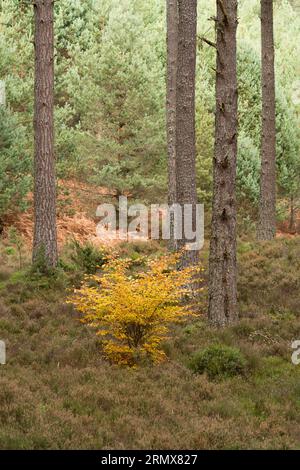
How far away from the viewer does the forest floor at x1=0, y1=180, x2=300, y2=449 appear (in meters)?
6.90

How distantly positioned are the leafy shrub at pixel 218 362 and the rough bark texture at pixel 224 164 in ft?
5.27

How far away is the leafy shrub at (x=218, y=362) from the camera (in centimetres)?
909

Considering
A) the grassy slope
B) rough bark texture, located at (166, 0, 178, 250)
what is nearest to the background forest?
rough bark texture, located at (166, 0, 178, 250)

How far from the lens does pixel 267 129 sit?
1873 centimetres

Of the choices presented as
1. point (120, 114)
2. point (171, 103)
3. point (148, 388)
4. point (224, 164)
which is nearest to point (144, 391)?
point (148, 388)

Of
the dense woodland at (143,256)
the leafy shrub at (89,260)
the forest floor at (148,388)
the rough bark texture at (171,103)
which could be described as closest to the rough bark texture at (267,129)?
the dense woodland at (143,256)

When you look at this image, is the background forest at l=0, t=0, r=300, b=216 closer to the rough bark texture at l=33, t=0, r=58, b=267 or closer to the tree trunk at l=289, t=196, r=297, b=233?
the tree trunk at l=289, t=196, r=297, b=233

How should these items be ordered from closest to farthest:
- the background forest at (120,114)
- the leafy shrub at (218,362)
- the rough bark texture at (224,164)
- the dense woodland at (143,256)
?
the dense woodland at (143,256)
the leafy shrub at (218,362)
the rough bark texture at (224,164)
the background forest at (120,114)

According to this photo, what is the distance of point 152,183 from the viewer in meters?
23.9

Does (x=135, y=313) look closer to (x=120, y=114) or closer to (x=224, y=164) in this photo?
(x=224, y=164)

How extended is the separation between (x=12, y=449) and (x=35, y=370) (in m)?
2.68

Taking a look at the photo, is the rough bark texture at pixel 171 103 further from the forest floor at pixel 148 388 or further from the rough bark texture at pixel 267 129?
the forest floor at pixel 148 388
